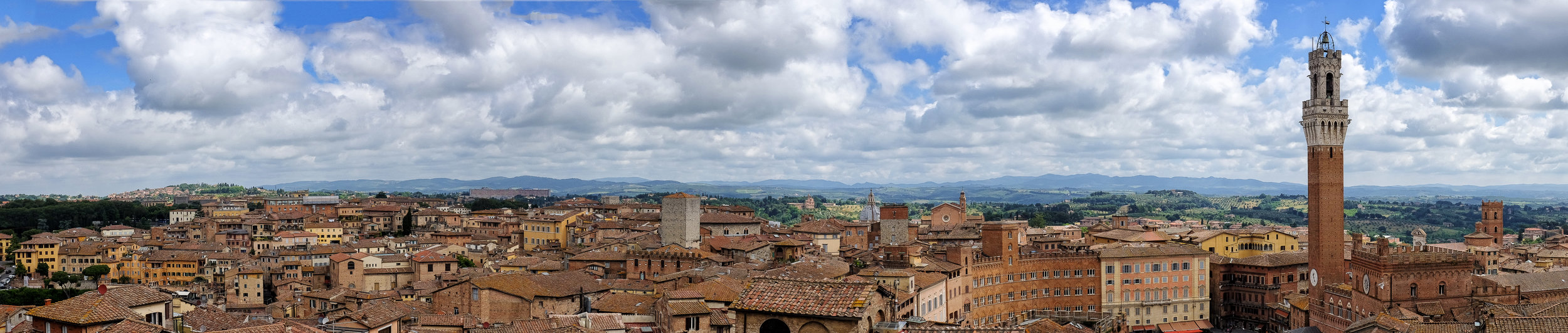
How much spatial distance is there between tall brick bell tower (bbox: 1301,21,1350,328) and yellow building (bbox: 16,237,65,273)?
95.2 metres

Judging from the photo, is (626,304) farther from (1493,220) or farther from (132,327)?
(1493,220)

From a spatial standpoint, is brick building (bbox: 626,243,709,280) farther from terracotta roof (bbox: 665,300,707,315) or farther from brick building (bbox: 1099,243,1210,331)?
brick building (bbox: 1099,243,1210,331)

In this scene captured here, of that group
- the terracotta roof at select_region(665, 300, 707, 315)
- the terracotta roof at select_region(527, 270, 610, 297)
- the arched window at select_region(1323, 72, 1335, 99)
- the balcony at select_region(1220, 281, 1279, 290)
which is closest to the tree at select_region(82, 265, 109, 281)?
the terracotta roof at select_region(527, 270, 610, 297)

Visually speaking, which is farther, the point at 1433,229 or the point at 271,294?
the point at 1433,229

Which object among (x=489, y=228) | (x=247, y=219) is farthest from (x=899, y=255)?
(x=247, y=219)

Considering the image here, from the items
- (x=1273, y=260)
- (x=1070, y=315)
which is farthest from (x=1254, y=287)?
(x=1070, y=315)

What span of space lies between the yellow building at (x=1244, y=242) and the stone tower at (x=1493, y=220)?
111 ft

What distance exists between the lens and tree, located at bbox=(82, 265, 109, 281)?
3174 inches

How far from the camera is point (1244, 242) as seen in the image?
7950 centimetres

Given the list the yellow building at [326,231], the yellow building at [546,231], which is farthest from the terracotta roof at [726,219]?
the yellow building at [326,231]

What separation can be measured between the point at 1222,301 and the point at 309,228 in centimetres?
8246

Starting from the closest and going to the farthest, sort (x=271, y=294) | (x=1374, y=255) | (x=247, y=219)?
(x=1374, y=255) < (x=271, y=294) < (x=247, y=219)

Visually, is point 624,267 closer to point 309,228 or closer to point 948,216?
point 948,216

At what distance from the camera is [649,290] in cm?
4819
